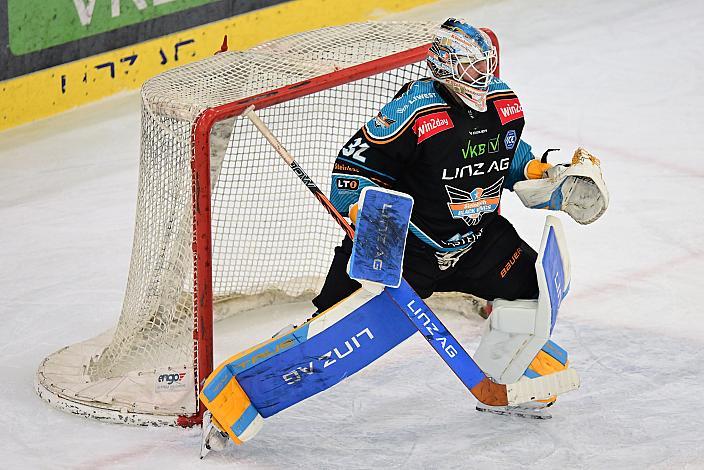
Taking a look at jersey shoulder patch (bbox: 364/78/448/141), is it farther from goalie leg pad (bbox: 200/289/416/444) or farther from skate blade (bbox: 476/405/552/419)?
skate blade (bbox: 476/405/552/419)

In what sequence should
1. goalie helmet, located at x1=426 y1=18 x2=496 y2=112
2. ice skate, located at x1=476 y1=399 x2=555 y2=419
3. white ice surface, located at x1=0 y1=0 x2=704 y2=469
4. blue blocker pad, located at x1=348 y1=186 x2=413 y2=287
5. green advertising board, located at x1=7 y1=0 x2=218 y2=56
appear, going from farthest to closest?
1. green advertising board, located at x1=7 y1=0 x2=218 y2=56
2. ice skate, located at x1=476 y1=399 x2=555 y2=419
3. white ice surface, located at x1=0 y1=0 x2=704 y2=469
4. goalie helmet, located at x1=426 y1=18 x2=496 y2=112
5. blue blocker pad, located at x1=348 y1=186 x2=413 y2=287

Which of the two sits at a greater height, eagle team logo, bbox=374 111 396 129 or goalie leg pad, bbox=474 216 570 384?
eagle team logo, bbox=374 111 396 129

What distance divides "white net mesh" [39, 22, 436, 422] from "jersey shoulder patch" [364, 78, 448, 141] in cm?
42

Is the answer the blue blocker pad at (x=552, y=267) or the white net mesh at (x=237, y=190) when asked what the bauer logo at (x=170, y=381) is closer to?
the white net mesh at (x=237, y=190)

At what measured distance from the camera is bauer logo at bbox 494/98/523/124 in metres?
3.50

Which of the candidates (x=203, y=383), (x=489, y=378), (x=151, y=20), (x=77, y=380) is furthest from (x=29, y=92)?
(x=489, y=378)

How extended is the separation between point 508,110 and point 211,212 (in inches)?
32.7

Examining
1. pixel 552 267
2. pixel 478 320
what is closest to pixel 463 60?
pixel 552 267

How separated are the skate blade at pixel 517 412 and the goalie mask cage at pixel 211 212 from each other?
739 mm

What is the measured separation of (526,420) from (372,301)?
65 cm

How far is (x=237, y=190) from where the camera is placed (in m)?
4.37

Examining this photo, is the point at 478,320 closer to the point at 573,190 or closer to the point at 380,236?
the point at 573,190

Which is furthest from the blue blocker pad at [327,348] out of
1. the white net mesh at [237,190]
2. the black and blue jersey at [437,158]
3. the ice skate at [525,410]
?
the ice skate at [525,410]

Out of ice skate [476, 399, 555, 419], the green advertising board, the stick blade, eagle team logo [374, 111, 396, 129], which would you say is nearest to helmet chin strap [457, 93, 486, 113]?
eagle team logo [374, 111, 396, 129]
